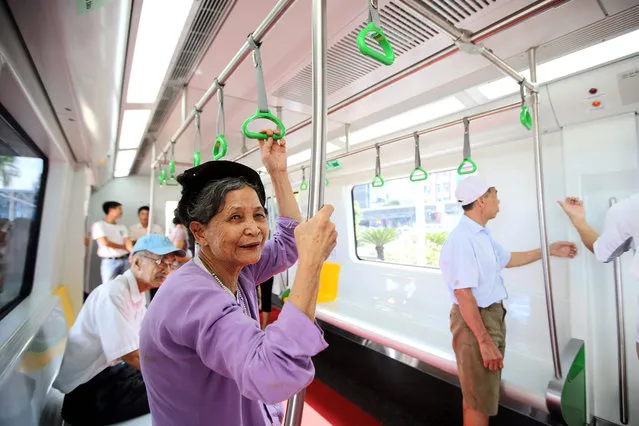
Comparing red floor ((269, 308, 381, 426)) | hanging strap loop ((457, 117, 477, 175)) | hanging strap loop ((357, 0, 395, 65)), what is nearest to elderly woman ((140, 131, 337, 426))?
hanging strap loop ((357, 0, 395, 65))

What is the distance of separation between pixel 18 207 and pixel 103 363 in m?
1.82

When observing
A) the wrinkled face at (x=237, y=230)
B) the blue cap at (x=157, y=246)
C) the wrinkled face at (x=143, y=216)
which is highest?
the wrinkled face at (x=143, y=216)

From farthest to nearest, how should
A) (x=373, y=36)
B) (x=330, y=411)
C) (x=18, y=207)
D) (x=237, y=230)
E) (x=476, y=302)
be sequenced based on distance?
1. (x=330, y=411)
2. (x=18, y=207)
3. (x=476, y=302)
4. (x=237, y=230)
5. (x=373, y=36)

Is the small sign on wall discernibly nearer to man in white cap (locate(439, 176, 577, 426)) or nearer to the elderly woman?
the elderly woman

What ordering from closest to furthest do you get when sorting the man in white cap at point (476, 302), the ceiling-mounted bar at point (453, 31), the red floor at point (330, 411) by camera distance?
1. the ceiling-mounted bar at point (453, 31)
2. the man in white cap at point (476, 302)
3. the red floor at point (330, 411)

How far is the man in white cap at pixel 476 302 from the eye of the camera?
6.77 feet

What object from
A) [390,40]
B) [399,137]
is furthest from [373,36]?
[399,137]

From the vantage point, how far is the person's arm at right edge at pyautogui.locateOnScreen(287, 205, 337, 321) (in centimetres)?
75

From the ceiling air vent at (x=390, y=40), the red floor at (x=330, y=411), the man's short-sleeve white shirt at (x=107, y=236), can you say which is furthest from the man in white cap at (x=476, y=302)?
the man's short-sleeve white shirt at (x=107, y=236)

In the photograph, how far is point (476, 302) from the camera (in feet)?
7.01

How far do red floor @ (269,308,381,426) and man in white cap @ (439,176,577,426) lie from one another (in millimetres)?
1193

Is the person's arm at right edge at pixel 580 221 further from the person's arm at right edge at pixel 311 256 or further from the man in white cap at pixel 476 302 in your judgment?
the person's arm at right edge at pixel 311 256

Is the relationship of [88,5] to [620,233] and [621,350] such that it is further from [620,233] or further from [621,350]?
[621,350]

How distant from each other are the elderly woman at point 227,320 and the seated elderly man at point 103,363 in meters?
1.14
